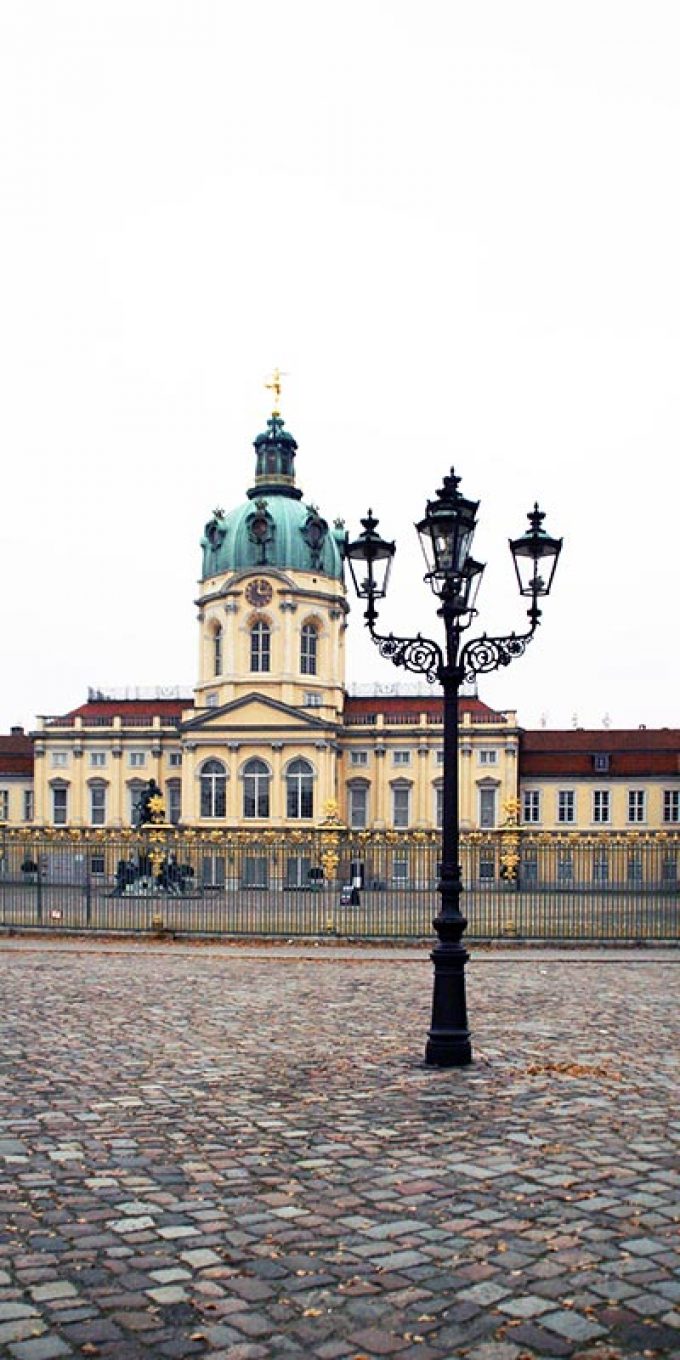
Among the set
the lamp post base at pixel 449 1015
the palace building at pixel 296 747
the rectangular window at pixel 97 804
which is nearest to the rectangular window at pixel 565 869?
the lamp post base at pixel 449 1015

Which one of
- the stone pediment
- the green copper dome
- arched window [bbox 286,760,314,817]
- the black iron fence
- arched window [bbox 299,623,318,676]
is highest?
A: the green copper dome

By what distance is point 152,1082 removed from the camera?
34.5ft

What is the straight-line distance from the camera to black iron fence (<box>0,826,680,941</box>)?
26.1 m

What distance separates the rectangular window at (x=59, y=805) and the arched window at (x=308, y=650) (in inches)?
615

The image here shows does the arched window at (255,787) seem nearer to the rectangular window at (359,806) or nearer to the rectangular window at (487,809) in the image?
the rectangular window at (359,806)

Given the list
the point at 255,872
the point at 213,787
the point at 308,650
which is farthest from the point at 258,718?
the point at 255,872

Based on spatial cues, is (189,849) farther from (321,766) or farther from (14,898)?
(321,766)

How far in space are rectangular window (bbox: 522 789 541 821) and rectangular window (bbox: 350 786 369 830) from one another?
332 inches

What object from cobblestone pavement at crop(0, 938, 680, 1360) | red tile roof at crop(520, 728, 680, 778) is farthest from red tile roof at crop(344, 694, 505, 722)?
cobblestone pavement at crop(0, 938, 680, 1360)

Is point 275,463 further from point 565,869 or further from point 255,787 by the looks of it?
point 565,869

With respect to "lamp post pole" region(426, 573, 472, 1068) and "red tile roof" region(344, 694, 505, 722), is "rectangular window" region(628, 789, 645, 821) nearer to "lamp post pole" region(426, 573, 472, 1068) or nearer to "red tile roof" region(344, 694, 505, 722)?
"red tile roof" region(344, 694, 505, 722)

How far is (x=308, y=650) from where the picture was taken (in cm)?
6725

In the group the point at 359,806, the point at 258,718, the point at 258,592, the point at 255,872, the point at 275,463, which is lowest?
the point at 255,872

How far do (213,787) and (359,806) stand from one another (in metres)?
8.01
